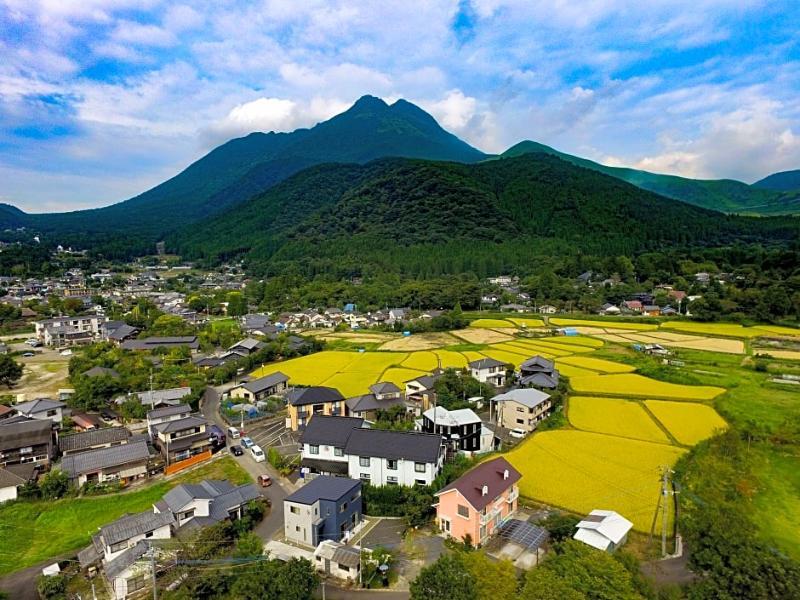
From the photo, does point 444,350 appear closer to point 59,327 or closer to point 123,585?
point 123,585

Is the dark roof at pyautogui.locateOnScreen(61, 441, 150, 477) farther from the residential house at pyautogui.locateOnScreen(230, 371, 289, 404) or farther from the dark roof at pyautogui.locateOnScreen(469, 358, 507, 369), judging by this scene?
the dark roof at pyautogui.locateOnScreen(469, 358, 507, 369)

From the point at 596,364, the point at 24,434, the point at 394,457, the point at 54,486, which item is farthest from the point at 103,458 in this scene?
the point at 596,364

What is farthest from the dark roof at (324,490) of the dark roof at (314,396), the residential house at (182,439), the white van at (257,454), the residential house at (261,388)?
the residential house at (261,388)

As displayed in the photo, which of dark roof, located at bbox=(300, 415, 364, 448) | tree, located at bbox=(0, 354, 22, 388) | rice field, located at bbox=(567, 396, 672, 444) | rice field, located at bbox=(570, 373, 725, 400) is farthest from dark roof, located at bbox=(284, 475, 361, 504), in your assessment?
tree, located at bbox=(0, 354, 22, 388)

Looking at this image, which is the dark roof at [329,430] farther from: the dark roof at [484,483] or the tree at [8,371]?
the tree at [8,371]

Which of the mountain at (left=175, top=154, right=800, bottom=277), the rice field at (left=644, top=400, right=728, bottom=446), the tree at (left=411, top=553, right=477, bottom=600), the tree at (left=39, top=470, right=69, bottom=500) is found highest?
the mountain at (left=175, top=154, right=800, bottom=277)
